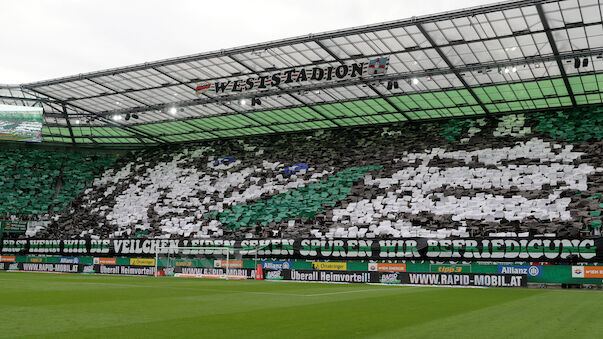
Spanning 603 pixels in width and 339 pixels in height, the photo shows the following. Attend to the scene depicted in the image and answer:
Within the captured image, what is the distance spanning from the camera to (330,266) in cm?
3231

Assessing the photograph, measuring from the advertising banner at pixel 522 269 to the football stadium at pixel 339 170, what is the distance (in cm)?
7

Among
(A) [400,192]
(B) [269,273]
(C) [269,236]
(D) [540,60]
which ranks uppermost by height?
(D) [540,60]

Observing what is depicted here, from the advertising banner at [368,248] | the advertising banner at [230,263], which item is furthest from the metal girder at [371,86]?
the advertising banner at [230,263]

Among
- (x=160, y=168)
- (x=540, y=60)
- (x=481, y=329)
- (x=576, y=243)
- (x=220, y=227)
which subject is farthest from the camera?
(x=160, y=168)

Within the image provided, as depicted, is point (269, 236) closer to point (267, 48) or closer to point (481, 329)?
point (267, 48)

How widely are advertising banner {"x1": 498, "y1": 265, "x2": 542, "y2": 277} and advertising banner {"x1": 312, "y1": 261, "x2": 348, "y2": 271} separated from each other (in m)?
8.71

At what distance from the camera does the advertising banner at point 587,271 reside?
26141mm

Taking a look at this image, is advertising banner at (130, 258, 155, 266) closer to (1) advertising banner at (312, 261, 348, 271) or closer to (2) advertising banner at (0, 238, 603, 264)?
(2) advertising banner at (0, 238, 603, 264)

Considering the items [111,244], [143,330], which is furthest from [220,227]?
[143,330]

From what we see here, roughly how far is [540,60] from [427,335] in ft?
82.0

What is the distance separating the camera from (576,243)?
87.3 ft

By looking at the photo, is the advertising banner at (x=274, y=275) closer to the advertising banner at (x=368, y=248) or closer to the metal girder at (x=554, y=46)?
the advertising banner at (x=368, y=248)

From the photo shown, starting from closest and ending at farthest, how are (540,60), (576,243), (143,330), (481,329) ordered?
(143,330), (481,329), (576,243), (540,60)

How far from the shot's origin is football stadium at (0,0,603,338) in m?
26.4
